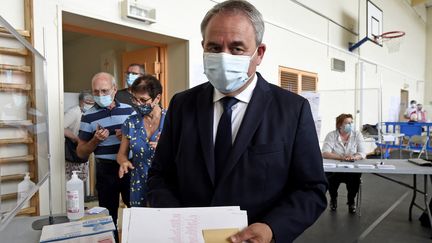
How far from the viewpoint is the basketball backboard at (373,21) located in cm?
712

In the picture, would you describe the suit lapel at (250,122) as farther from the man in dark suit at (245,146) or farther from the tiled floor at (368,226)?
the tiled floor at (368,226)

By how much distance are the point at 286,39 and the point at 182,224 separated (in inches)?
184

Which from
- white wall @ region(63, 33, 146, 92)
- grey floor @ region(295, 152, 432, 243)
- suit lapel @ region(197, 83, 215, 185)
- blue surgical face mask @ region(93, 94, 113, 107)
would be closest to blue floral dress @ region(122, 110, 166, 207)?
blue surgical face mask @ region(93, 94, 113, 107)

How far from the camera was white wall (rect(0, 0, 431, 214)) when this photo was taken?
92.0 inches

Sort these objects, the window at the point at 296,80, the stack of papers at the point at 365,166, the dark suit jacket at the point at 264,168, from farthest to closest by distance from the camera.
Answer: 1. the window at the point at 296,80
2. the stack of papers at the point at 365,166
3. the dark suit jacket at the point at 264,168

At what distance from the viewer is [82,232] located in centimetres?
119

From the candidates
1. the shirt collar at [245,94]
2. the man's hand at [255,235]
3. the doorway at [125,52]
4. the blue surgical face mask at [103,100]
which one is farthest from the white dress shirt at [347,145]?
the man's hand at [255,235]

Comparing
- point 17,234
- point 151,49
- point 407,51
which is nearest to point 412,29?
point 407,51

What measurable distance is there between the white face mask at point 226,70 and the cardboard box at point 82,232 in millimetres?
676

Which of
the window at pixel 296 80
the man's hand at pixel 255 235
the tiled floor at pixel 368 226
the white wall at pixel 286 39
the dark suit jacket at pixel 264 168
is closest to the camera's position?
the man's hand at pixel 255 235

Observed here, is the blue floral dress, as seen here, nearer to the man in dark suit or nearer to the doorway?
the man in dark suit

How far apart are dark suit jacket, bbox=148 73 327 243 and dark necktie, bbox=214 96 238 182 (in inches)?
0.8

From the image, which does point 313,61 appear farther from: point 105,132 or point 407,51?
point 407,51

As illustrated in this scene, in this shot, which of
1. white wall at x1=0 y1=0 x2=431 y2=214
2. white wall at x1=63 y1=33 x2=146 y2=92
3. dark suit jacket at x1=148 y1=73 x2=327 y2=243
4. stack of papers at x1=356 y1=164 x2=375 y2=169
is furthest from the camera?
white wall at x1=63 y1=33 x2=146 y2=92
